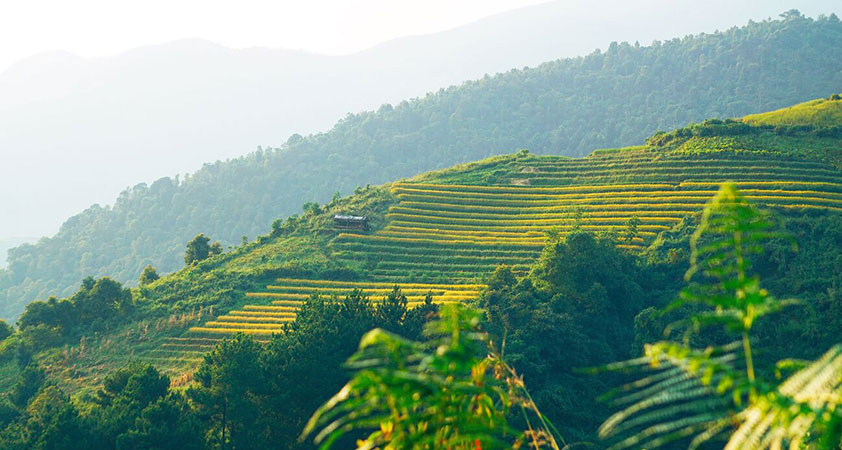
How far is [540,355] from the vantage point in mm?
38219

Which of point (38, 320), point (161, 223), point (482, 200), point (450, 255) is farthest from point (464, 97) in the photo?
point (38, 320)

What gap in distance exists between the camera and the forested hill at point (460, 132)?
13562cm

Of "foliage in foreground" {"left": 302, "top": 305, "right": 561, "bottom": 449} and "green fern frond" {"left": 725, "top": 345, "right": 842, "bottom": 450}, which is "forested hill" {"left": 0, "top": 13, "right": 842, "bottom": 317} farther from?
"green fern frond" {"left": 725, "top": 345, "right": 842, "bottom": 450}

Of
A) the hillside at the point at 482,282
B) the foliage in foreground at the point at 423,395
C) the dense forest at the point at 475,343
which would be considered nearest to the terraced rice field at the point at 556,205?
the hillside at the point at 482,282

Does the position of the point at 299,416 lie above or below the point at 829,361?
below

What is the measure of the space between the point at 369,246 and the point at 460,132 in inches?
4561

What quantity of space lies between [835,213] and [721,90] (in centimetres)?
13164

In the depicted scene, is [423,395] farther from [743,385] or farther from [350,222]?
[350,222]

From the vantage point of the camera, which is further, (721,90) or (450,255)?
(721,90)

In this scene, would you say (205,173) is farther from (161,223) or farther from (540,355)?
(540,355)

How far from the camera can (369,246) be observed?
60031mm

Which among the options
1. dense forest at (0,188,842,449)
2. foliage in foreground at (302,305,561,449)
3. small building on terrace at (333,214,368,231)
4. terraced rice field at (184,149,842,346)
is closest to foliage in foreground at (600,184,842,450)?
foliage in foreground at (302,305,561,449)

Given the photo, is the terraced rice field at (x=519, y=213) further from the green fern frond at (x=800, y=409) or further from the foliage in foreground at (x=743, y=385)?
the green fern frond at (x=800, y=409)

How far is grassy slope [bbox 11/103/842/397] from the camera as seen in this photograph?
4602 cm
